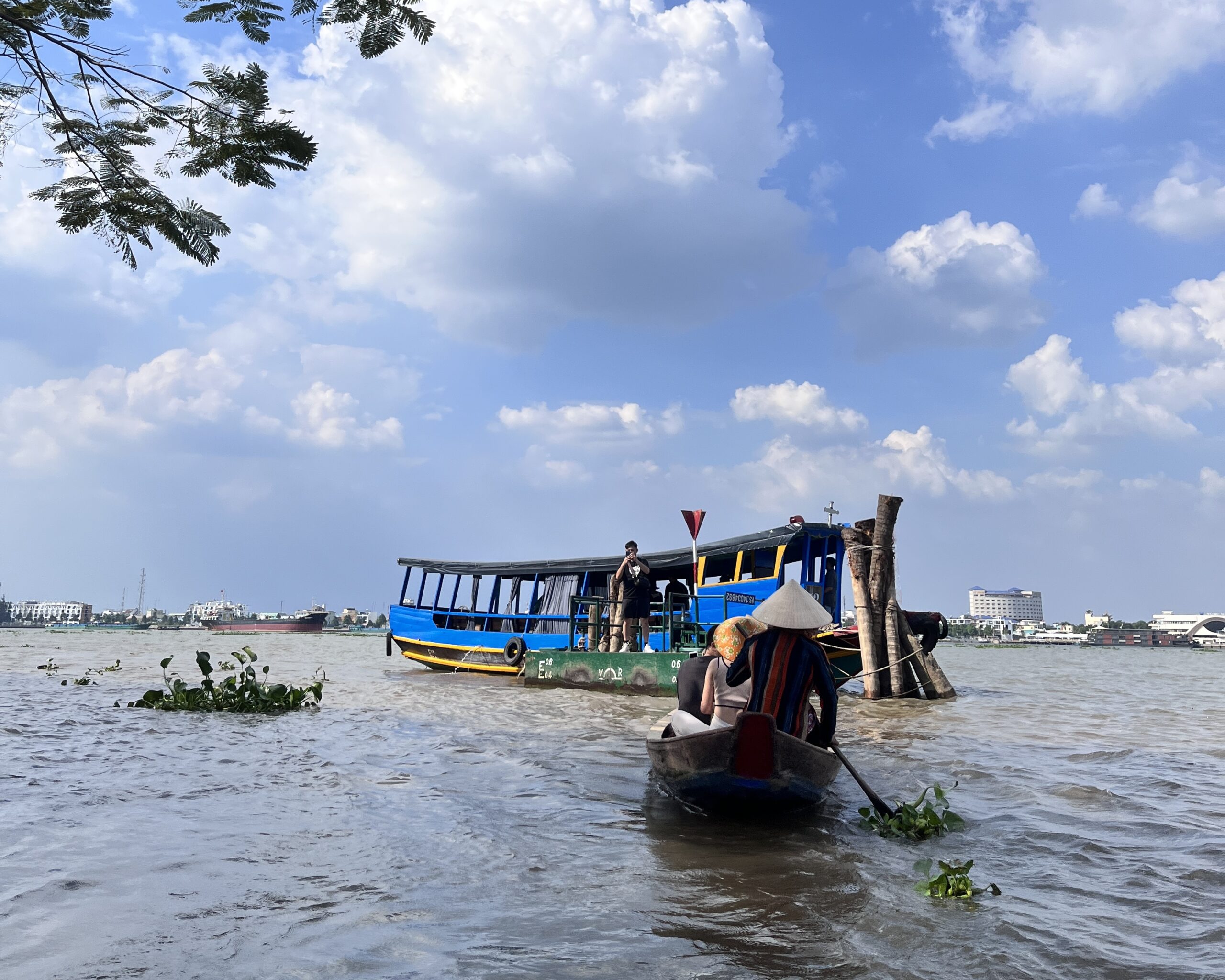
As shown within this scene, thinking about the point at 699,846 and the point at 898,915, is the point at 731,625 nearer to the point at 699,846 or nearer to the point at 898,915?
the point at 699,846

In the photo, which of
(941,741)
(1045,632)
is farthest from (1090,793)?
(1045,632)

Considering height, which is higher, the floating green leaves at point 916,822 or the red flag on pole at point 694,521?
the red flag on pole at point 694,521

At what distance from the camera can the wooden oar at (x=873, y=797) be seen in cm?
616

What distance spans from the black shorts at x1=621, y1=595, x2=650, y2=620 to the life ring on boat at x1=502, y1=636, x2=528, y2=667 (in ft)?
15.2

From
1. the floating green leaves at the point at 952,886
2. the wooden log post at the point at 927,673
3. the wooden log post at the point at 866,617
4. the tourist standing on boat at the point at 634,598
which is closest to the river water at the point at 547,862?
the floating green leaves at the point at 952,886

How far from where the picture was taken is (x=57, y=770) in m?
7.24

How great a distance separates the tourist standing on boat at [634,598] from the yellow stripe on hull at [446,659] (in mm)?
4740

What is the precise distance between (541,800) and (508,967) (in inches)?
132

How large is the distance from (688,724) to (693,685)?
0.43m

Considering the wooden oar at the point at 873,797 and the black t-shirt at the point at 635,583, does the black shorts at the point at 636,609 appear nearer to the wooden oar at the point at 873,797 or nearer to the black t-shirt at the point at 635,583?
the black t-shirt at the point at 635,583

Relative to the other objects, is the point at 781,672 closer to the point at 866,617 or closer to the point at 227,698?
the point at 227,698

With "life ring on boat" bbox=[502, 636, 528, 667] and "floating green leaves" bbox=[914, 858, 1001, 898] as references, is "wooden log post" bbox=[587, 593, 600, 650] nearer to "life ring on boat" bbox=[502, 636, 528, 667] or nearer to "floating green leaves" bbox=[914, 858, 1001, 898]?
"life ring on boat" bbox=[502, 636, 528, 667]

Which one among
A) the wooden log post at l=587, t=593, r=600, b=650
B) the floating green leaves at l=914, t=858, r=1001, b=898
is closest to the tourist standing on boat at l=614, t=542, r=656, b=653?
the wooden log post at l=587, t=593, r=600, b=650

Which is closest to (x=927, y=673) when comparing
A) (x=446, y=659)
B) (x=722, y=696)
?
(x=722, y=696)
